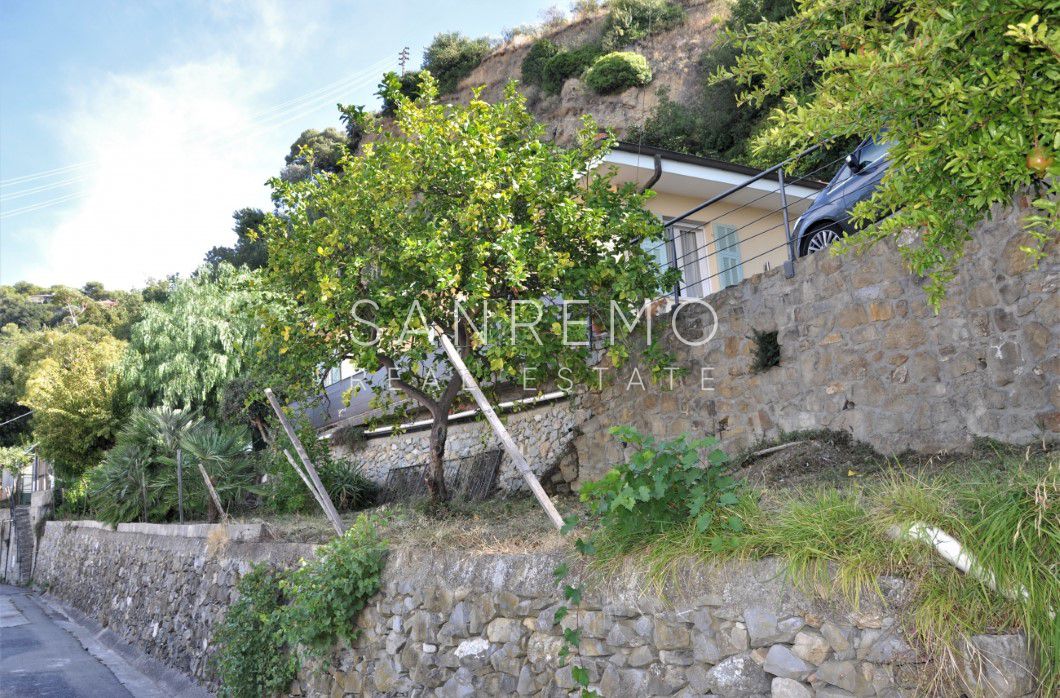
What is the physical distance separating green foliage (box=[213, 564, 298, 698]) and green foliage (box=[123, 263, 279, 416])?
1332cm

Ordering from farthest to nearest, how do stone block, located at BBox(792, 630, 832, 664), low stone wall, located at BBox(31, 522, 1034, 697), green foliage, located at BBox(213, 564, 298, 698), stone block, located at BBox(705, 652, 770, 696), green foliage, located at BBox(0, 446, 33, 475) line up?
1. green foliage, located at BBox(0, 446, 33, 475)
2. green foliage, located at BBox(213, 564, 298, 698)
3. stone block, located at BBox(705, 652, 770, 696)
4. stone block, located at BBox(792, 630, 832, 664)
5. low stone wall, located at BBox(31, 522, 1034, 697)

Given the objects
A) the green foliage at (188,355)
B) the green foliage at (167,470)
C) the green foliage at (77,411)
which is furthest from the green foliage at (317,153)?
the green foliage at (167,470)

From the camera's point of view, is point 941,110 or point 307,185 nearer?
point 941,110

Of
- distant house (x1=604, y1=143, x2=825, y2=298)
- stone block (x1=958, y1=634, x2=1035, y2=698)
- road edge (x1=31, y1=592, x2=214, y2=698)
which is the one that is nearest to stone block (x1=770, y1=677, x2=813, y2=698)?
stone block (x1=958, y1=634, x2=1035, y2=698)

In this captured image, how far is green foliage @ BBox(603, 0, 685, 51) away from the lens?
3378 cm

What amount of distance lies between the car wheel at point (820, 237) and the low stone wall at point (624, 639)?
5.14 meters

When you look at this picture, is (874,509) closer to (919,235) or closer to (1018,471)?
(1018,471)

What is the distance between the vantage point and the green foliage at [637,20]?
111ft

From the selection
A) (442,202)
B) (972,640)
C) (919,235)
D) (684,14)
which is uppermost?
(684,14)

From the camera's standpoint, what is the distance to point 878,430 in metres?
7.37

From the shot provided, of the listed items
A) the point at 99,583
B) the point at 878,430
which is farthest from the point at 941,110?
the point at 99,583

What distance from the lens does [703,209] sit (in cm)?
1366

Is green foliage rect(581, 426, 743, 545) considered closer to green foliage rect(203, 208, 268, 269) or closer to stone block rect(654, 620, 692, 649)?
stone block rect(654, 620, 692, 649)

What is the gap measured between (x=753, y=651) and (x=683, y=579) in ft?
1.81
